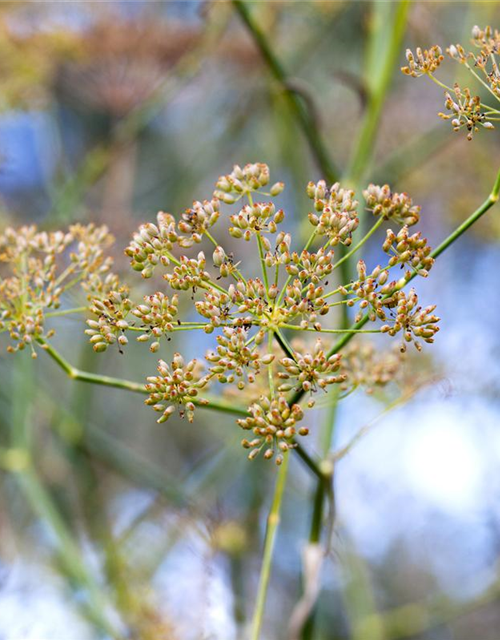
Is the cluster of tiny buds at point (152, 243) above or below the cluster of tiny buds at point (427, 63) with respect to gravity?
below

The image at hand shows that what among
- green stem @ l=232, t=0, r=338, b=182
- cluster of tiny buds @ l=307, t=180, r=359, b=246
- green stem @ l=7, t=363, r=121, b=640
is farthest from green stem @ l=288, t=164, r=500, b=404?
green stem @ l=7, t=363, r=121, b=640

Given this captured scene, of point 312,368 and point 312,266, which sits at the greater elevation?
point 312,266

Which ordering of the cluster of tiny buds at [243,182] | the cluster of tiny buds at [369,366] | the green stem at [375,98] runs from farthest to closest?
1. the green stem at [375,98]
2. the cluster of tiny buds at [369,366]
3. the cluster of tiny buds at [243,182]

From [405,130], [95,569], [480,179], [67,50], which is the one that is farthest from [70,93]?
[95,569]

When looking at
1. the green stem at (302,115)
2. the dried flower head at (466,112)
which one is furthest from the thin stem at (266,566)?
the green stem at (302,115)

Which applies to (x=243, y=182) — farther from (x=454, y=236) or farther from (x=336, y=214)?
(x=454, y=236)

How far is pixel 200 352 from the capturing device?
430 cm

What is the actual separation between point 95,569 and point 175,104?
3.26 metres

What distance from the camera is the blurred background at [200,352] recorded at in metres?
2.31

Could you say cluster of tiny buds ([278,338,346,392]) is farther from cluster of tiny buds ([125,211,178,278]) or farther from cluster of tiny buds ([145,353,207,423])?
cluster of tiny buds ([125,211,178,278])

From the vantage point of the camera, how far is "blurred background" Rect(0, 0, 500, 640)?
231 cm

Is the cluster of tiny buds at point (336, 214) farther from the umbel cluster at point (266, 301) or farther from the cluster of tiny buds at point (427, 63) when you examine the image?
the cluster of tiny buds at point (427, 63)

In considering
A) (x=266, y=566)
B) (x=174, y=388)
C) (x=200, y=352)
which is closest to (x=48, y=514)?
(x=266, y=566)

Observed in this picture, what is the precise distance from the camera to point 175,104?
522cm
